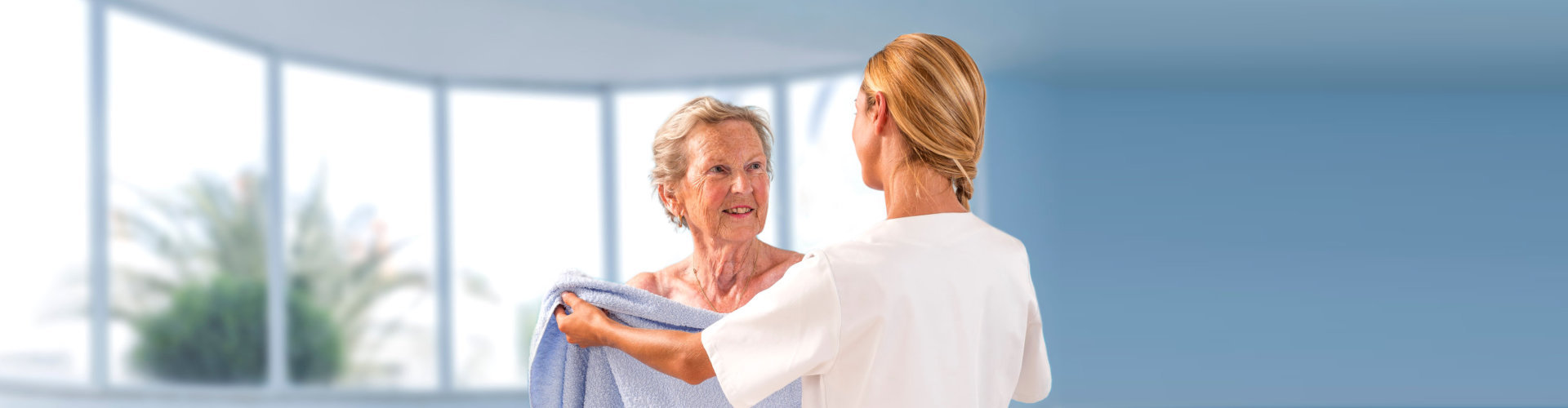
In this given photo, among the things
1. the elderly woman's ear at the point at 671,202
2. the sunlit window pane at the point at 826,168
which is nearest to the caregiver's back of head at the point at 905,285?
the elderly woman's ear at the point at 671,202

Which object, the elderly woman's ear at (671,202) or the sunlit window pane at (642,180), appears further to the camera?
the sunlit window pane at (642,180)

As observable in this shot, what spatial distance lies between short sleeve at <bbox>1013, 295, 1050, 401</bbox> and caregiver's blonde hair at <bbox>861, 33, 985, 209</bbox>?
0.90 feet

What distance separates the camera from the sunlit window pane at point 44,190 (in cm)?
452

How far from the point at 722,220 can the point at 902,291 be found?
560mm

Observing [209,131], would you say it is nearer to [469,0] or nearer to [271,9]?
[271,9]

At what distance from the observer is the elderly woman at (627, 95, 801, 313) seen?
1.46 meters

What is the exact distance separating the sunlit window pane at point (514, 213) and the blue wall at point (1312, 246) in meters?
2.99

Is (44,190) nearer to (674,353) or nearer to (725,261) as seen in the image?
(725,261)

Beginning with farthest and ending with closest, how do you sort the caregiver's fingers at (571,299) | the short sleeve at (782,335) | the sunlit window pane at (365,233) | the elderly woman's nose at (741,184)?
1. the sunlit window pane at (365,233)
2. the elderly woman's nose at (741,184)
3. the caregiver's fingers at (571,299)
4. the short sleeve at (782,335)

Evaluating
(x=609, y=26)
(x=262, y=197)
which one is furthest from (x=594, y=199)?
(x=262, y=197)

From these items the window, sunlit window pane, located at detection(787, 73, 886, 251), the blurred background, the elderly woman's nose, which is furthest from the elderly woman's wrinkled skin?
sunlit window pane, located at detection(787, 73, 886, 251)

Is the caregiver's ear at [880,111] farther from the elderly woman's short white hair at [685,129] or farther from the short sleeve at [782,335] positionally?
the elderly woman's short white hair at [685,129]

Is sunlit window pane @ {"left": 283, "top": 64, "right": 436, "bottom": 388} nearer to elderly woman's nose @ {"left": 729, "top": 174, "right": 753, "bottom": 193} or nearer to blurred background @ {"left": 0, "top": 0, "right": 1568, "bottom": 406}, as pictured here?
blurred background @ {"left": 0, "top": 0, "right": 1568, "bottom": 406}

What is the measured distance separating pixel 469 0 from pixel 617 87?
5.01 ft
